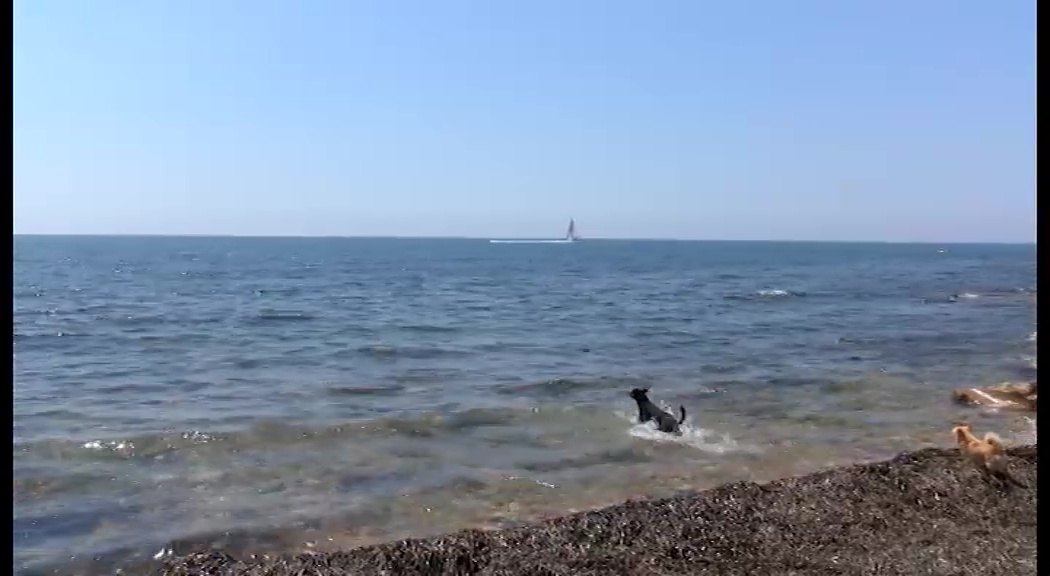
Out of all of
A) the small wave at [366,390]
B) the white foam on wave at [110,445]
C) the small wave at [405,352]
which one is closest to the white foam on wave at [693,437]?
the small wave at [366,390]

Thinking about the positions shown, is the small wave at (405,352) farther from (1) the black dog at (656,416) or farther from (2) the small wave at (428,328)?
(1) the black dog at (656,416)

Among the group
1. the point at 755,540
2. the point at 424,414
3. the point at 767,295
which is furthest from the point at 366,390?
the point at 767,295

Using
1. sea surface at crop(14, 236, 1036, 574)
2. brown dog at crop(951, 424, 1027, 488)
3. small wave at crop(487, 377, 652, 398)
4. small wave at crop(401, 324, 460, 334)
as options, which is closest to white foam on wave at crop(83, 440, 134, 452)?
sea surface at crop(14, 236, 1036, 574)

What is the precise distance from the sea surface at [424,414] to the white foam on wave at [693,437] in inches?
2.0

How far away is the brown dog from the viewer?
671 centimetres

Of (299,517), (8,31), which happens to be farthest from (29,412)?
(8,31)

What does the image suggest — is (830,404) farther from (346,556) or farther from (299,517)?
(346,556)

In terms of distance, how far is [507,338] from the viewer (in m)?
22.8

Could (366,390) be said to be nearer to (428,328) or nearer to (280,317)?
(428,328)

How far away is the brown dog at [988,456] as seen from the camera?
6.71 meters

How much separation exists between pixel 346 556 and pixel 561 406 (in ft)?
24.8

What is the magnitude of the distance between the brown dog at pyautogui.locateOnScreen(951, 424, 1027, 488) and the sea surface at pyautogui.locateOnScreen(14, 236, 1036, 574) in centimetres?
166

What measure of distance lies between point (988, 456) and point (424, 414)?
7.20 m

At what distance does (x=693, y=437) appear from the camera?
10.2 meters
